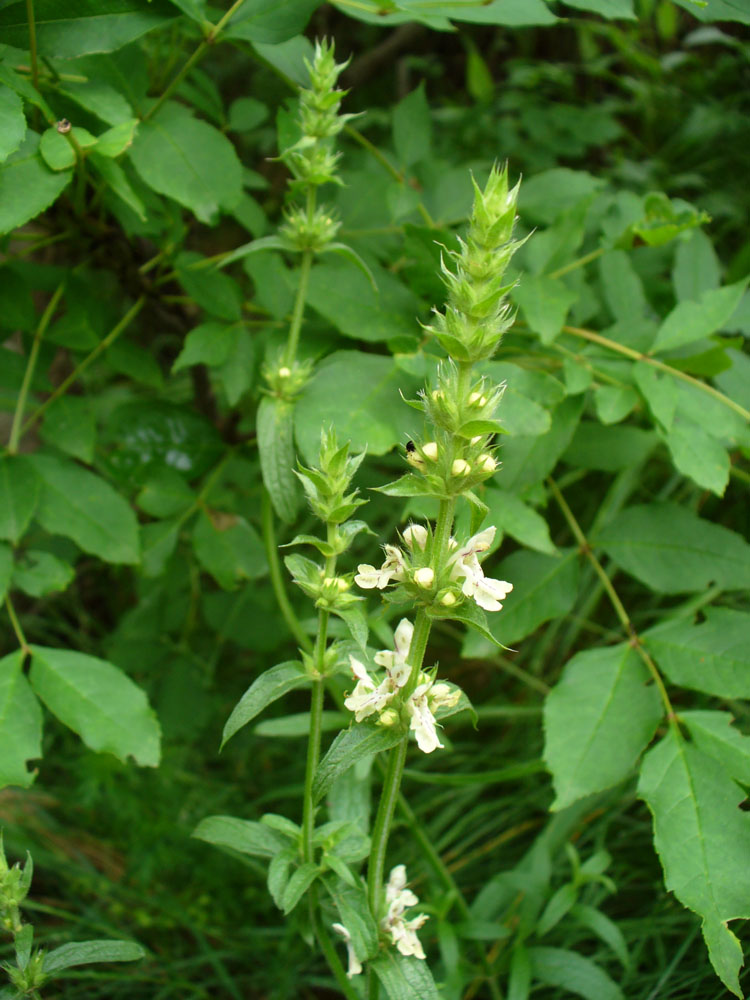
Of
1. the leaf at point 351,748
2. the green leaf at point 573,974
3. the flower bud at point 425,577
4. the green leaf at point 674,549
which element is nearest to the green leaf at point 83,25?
the flower bud at point 425,577

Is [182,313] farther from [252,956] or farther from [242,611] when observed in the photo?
[252,956]

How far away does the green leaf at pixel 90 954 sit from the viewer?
1.09 metres

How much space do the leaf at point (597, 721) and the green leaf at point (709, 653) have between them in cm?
5

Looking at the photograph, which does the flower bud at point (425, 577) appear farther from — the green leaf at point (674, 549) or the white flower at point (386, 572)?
the green leaf at point (674, 549)

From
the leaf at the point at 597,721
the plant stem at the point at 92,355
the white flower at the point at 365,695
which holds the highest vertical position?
the white flower at the point at 365,695

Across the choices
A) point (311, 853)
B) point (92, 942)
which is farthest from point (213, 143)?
point (92, 942)

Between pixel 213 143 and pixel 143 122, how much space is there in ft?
0.44

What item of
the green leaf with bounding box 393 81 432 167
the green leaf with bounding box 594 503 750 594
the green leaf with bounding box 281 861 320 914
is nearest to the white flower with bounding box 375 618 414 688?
the green leaf with bounding box 281 861 320 914

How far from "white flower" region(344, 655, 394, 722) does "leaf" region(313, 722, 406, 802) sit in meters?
0.02

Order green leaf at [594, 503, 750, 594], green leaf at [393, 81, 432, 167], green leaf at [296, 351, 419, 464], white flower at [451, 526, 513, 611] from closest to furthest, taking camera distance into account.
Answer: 1. white flower at [451, 526, 513, 611]
2. green leaf at [296, 351, 419, 464]
3. green leaf at [594, 503, 750, 594]
4. green leaf at [393, 81, 432, 167]

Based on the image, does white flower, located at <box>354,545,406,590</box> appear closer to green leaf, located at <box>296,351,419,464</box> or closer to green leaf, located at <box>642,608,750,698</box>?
green leaf, located at <box>296,351,419,464</box>

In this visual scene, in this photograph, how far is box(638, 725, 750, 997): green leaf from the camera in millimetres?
1134

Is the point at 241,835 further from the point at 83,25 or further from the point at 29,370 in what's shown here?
the point at 83,25

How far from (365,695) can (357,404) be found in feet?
2.04
